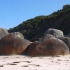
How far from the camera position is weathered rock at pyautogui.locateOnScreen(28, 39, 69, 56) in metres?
11.4

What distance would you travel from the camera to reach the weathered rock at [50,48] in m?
11.4

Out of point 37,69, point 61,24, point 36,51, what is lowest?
point 37,69

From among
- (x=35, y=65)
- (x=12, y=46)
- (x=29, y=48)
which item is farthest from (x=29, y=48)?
(x=35, y=65)

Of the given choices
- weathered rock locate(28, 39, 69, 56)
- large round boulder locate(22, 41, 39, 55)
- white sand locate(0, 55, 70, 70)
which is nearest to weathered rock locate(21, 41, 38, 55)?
large round boulder locate(22, 41, 39, 55)

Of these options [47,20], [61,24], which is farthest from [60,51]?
[47,20]

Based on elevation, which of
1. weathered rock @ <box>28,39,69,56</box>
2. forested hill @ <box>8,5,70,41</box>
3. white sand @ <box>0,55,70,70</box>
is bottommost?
white sand @ <box>0,55,70,70</box>

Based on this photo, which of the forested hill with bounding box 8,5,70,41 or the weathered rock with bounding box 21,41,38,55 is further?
the forested hill with bounding box 8,5,70,41

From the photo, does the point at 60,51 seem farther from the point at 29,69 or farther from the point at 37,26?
the point at 37,26

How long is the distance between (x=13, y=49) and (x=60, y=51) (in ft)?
8.12

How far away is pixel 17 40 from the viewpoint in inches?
503

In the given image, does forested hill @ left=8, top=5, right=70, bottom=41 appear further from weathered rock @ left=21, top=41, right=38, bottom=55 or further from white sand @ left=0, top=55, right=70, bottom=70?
white sand @ left=0, top=55, right=70, bottom=70

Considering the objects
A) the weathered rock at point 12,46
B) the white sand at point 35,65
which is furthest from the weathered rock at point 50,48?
the white sand at point 35,65

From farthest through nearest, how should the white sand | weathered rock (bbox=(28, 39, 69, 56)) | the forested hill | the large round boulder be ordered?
1. the forested hill
2. the large round boulder
3. weathered rock (bbox=(28, 39, 69, 56))
4. the white sand

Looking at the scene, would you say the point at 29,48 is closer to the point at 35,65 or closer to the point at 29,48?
the point at 29,48
